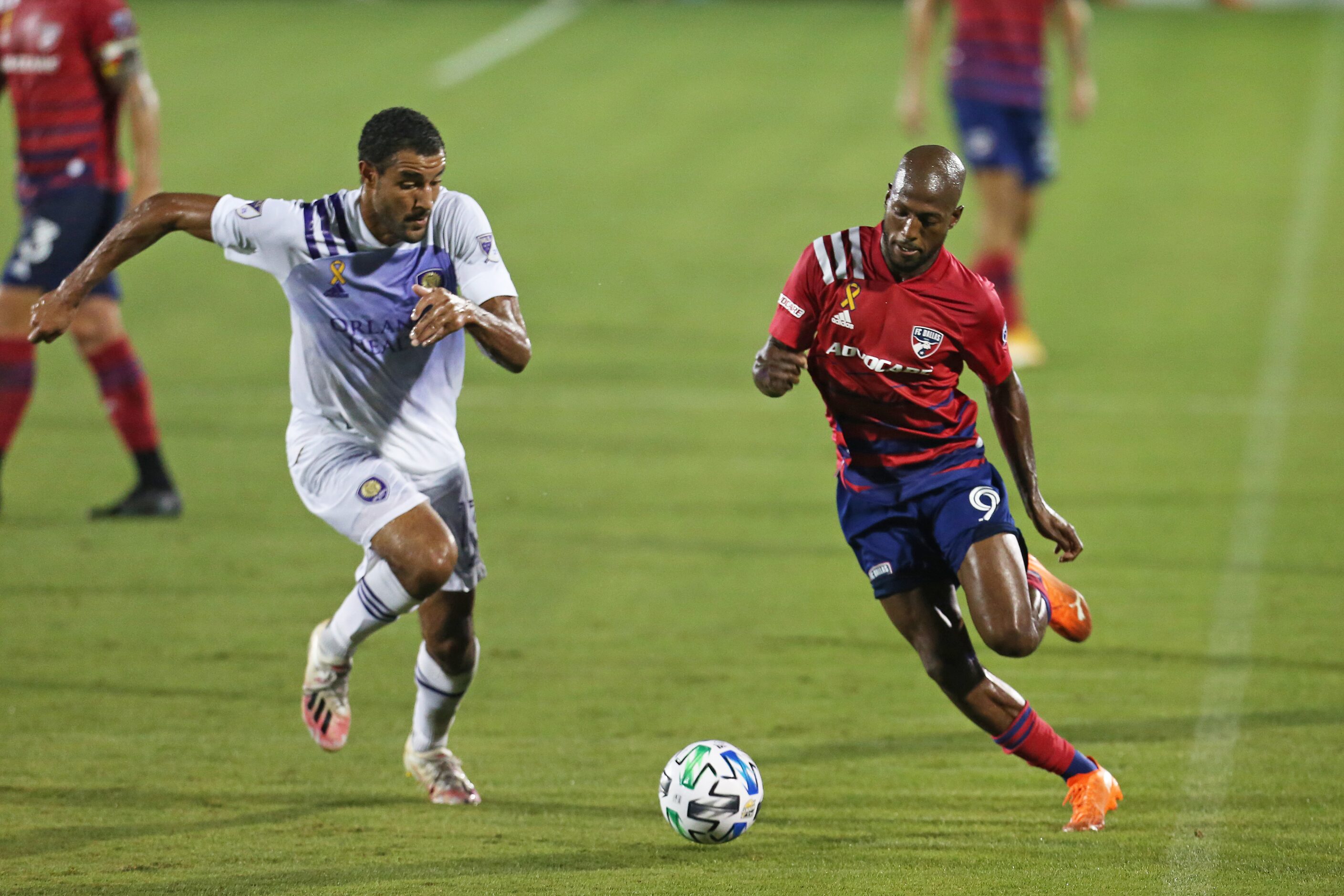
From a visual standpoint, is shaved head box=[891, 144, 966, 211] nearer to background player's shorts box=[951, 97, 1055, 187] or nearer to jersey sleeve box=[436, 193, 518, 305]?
jersey sleeve box=[436, 193, 518, 305]

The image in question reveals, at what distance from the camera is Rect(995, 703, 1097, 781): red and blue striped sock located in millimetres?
5297

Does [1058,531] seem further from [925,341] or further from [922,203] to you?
[922,203]

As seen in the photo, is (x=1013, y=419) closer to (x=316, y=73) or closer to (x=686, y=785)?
(x=686, y=785)

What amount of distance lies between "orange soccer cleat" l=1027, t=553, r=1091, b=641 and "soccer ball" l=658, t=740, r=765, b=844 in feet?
3.67

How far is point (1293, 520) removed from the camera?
8922 mm

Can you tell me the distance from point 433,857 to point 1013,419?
2084 millimetres

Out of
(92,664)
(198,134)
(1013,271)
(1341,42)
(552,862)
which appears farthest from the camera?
(1341,42)

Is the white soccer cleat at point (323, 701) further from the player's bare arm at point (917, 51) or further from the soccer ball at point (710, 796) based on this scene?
the player's bare arm at point (917, 51)

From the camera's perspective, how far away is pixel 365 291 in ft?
17.3

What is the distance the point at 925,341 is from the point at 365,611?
1.80 m

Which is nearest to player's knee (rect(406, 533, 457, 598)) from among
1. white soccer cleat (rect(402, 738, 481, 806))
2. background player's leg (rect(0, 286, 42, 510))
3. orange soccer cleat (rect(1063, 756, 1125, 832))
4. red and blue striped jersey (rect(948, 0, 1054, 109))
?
white soccer cleat (rect(402, 738, 481, 806))

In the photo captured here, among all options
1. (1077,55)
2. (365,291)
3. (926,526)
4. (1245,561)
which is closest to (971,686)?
(926,526)

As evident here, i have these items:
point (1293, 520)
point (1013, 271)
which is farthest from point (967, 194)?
point (1293, 520)

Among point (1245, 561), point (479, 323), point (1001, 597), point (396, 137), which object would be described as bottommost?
point (1245, 561)
